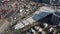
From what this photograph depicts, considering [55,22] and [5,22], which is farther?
[5,22]

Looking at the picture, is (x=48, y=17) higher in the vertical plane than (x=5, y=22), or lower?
higher

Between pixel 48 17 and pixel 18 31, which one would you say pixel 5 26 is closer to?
→ pixel 18 31

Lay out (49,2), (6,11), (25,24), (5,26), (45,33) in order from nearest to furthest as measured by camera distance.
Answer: (45,33) < (25,24) < (5,26) < (6,11) < (49,2)

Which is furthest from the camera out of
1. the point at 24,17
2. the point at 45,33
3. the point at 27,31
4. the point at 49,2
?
the point at 49,2

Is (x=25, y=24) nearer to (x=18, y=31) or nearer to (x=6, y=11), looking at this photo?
(x=18, y=31)

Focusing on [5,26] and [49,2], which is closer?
[5,26]

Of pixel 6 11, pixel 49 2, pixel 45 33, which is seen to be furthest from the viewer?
pixel 49 2

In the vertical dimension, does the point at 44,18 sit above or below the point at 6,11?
above

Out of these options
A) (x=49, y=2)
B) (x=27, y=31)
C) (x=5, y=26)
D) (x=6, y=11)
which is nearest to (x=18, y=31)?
(x=27, y=31)

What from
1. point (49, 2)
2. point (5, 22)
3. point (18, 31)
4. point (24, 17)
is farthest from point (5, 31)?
point (49, 2)
